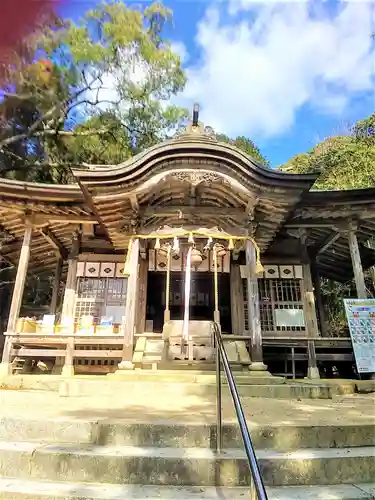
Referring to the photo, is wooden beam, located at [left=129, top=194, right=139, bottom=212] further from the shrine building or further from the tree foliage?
the tree foliage

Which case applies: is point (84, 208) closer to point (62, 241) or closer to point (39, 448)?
point (62, 241)

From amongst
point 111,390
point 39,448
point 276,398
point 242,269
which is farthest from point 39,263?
point 39,448

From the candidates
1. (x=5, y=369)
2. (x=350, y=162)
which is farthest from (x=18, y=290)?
(x=350, y=162)

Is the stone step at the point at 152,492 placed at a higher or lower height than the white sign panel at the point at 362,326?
lower

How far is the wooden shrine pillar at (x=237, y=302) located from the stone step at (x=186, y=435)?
24.0 ft

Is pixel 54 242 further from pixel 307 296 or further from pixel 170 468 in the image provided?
pixel 170 468

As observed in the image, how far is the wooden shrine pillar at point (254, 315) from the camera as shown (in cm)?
754

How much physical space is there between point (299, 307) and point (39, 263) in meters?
8.96

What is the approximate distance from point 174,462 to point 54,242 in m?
9.55

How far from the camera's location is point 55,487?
2.74 meters

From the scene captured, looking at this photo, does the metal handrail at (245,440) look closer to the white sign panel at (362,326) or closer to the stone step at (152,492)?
the stone step at (152,492)

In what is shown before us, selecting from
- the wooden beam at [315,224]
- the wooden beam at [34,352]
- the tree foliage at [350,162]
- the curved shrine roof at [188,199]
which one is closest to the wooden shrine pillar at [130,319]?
the curved shrine roof at [188,199]

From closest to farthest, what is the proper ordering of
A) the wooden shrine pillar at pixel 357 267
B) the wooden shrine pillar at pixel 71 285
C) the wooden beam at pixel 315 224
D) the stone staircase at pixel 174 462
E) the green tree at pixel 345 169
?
the stone staircase at pixel 174 462 < the wooden shrine pillar at pixel 357 267 < the wooden beam at pixel 315 224 < the wooden shrine pillar at pixel 71 285 < the green tree at pixel 345 169

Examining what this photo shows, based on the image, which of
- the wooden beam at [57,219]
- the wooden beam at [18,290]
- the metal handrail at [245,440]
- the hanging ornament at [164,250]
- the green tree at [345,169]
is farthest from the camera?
the green tree at [345,169]
